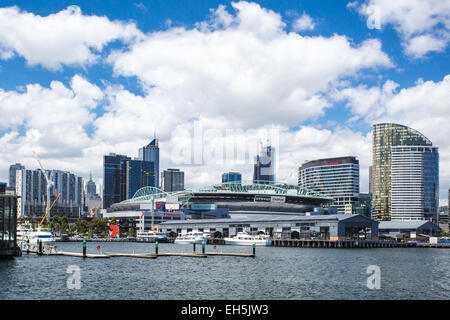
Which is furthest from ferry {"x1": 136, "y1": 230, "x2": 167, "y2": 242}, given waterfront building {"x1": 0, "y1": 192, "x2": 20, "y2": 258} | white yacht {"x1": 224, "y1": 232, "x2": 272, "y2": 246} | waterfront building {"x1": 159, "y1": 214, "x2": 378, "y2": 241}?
waterfront building {"x1": 0, "y1": 192, "x2": 20, "y2": 258}

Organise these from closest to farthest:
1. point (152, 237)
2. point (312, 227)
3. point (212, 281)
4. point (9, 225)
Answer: point (212, 281) → point (9, 225) → point (312, 227) → point (152, 237)

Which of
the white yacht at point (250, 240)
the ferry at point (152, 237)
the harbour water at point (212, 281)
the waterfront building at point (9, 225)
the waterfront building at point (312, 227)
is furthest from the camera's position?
the ferry at point (152, 237)

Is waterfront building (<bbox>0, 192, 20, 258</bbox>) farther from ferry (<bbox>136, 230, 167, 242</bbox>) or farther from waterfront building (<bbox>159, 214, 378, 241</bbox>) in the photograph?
ferry (<bbox>136, 230, 167, 242</bbox>)

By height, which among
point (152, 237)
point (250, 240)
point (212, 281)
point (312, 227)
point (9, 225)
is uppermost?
point (9, 225)

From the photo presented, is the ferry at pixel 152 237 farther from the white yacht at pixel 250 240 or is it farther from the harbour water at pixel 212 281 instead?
the harbour water at pixel 212 281

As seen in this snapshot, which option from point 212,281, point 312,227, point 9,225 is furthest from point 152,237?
point 212,281

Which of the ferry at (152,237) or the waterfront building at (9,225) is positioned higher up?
the waterfront building at (9,225)

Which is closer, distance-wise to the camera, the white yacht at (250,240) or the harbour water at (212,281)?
the harbour water at (212,281)

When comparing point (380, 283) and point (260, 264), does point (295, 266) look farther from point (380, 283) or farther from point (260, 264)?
point (380, 283)

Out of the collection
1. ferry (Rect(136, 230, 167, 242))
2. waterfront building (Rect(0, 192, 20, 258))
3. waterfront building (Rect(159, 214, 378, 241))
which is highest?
waterfront building (Rect(0, 192, 20, 258))

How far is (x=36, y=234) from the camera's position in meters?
152

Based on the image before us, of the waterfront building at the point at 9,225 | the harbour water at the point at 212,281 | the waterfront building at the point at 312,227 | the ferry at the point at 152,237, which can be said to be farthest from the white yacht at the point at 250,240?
the waterfront building at the point at 9,225

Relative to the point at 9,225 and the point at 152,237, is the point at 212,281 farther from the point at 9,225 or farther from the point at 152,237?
the point at 152,237
